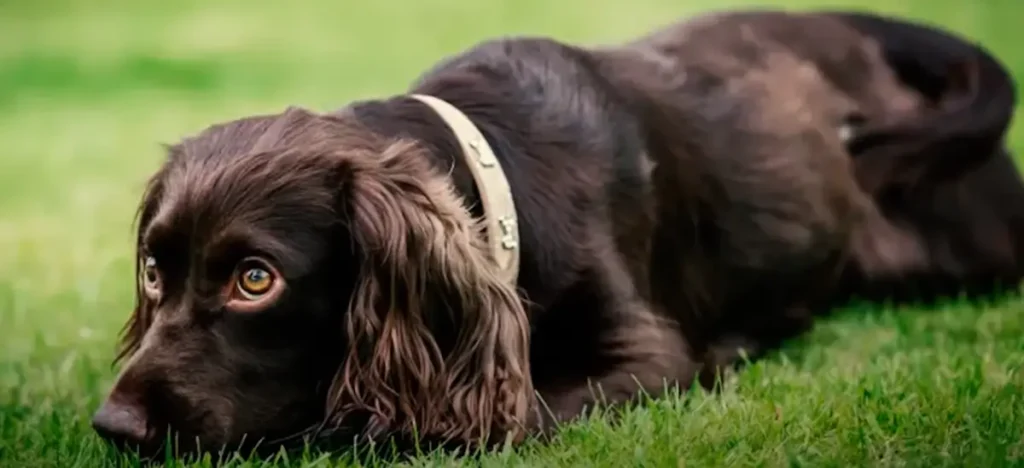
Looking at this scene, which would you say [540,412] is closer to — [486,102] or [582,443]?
Result: [582,443]

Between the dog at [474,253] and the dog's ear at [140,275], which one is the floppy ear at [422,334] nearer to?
the dog at [474,253]

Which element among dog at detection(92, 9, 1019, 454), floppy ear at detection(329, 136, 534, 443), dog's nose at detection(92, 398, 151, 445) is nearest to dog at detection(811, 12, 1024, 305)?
dog at detection(92, 9, 1019, 454)

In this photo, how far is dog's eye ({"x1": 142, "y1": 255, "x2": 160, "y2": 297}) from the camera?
286 cm

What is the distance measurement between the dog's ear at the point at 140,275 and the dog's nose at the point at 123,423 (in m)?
0.28

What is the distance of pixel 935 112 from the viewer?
4.74 m

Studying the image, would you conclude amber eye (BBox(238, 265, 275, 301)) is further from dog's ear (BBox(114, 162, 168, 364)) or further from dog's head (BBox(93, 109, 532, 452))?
dog's ear (BBox(114, 162, 168, 364))

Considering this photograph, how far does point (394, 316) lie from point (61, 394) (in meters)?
0.99

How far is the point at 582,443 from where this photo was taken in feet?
9.39

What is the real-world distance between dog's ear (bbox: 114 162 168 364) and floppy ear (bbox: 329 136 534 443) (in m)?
0.42

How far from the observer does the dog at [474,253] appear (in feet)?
9.16

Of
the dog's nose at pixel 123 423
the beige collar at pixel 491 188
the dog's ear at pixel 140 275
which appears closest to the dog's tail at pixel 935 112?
the beige collar at pixel 491 188

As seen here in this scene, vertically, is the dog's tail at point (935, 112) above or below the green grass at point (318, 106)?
above

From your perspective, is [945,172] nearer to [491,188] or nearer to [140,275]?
[491,188]

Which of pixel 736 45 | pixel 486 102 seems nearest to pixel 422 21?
pixel 736 45
